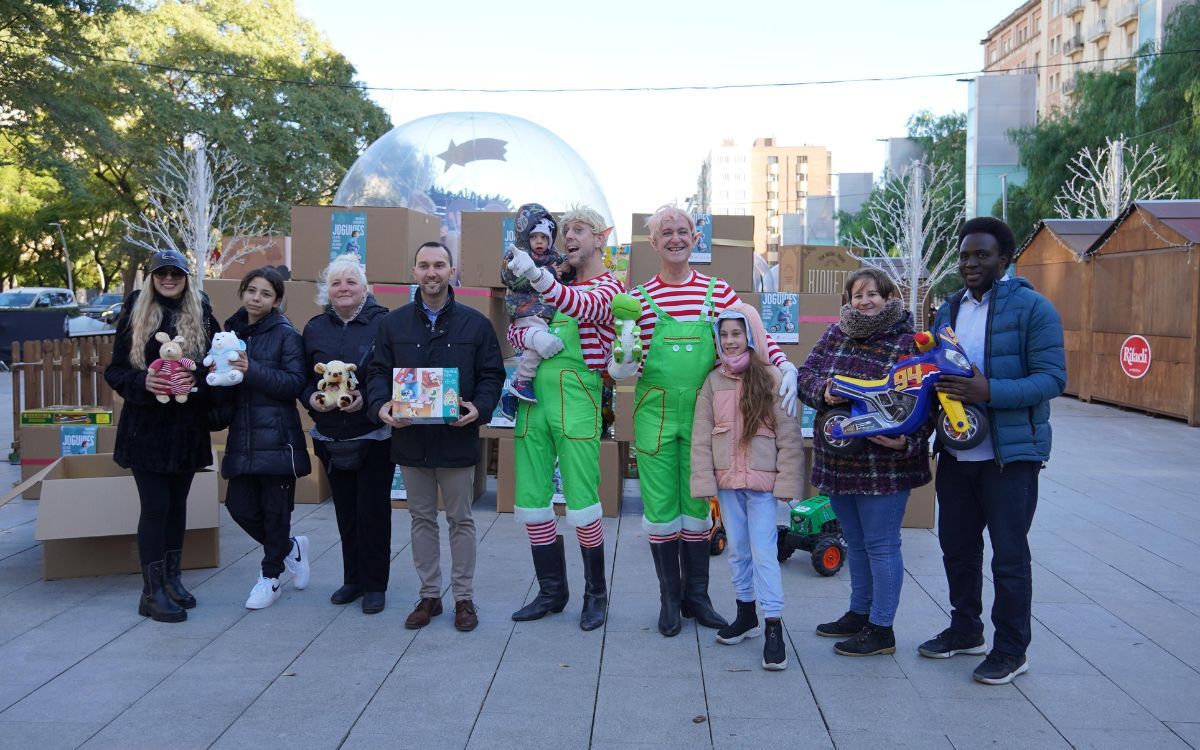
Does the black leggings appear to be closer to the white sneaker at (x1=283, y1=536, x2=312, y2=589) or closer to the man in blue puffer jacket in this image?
the white sneaker at (x1=283, y1=536, x2=312, y2=589)

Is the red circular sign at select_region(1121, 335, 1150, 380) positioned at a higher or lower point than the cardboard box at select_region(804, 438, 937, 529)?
higher

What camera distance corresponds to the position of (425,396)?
4844 mm

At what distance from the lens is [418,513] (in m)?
5.14

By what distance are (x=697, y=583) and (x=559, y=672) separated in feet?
3.22

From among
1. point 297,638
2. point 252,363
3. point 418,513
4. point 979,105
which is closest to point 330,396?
point 252,363

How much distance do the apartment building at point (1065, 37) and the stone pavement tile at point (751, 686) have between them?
43450 millimetres

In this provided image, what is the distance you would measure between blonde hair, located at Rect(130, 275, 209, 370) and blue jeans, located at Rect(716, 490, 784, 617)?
2681 mm

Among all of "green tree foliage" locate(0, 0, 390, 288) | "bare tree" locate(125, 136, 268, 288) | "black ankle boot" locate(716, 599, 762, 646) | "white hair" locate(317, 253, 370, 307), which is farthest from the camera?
"green tree foliage" locate(0, 0, 390, 288)

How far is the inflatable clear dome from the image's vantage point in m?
9.94

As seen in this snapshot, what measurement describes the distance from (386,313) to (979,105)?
143 feet

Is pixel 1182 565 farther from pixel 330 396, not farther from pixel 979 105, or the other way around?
pixel 979 105

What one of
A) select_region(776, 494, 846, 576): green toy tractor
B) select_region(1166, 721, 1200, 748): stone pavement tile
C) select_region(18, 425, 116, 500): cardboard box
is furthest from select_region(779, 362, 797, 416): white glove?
select_region(18, 425, 116, 500): cardboard box

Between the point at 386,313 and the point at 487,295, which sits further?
the point at 487,295

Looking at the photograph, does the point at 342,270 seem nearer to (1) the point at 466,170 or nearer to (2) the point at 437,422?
(2) the point at 437,422
